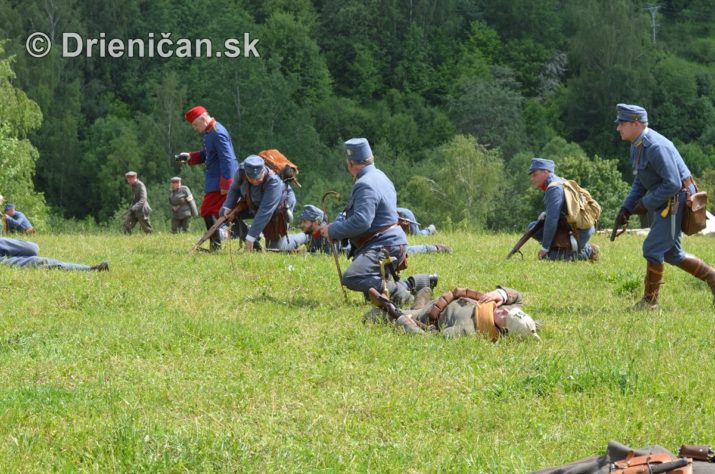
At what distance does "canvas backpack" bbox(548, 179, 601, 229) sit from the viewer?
1683 centimetres

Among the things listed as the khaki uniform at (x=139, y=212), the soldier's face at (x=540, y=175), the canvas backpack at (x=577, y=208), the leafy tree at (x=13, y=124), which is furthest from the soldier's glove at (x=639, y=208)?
the leafy tree at (x=13, y=124)

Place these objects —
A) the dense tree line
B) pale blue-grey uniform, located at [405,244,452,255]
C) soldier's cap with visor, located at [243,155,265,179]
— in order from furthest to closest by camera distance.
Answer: the dense tree line < pale blue-grey uniform, located at [405,244,452,255] < soldier's cap with visor, located at [243,155,265,179]

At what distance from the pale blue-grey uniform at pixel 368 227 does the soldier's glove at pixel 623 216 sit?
2.48 metres

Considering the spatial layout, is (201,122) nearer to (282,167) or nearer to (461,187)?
(282,167)

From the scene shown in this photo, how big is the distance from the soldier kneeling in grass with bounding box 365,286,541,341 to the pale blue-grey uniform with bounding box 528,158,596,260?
5.84 metres

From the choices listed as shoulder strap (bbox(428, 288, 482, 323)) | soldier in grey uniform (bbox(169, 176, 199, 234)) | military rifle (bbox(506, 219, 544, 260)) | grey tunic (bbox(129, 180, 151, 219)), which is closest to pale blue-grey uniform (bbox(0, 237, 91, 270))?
shoulder strap (bbox(428, 288, 482, 323))

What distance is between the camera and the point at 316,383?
8.84m

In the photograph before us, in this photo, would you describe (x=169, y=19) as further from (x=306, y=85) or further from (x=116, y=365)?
(x=116, y=365)

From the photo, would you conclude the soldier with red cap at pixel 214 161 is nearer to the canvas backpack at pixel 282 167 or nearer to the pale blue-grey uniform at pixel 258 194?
the pale blue-grey uniform at pixel 258 194

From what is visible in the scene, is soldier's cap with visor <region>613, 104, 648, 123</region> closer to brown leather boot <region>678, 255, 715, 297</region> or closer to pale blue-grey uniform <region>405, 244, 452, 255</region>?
brown leather boot <region>678, 255, 715, 297</region>

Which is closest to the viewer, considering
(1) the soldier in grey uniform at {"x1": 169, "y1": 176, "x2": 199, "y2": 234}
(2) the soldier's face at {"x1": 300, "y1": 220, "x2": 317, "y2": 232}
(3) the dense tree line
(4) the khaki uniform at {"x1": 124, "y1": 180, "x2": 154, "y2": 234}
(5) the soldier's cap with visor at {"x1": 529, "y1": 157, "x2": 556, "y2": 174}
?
(5) the soldier's cap with visor at {"x1": 529, "y1": 157, "x2": 556, "y2": 174}

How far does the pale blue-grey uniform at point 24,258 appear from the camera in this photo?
51.2 ft

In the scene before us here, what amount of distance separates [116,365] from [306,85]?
11903cm

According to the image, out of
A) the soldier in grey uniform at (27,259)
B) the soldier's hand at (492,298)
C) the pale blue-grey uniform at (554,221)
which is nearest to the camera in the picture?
the soldier's hand at (492,298)
